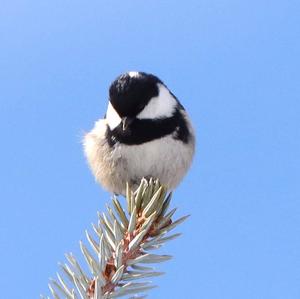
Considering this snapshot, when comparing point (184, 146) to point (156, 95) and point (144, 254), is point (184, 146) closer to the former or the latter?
point (156, 95)

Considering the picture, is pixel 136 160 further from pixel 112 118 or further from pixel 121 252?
pixel 121 252

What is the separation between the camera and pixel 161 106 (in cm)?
382

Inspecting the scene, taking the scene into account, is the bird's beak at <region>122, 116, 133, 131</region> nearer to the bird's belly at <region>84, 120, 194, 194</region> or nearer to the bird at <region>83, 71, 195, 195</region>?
the bird at <region>83, 71, 195, 195</region>

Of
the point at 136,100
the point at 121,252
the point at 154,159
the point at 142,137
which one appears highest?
the point at 136,100

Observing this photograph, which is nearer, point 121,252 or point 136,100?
point 121,252

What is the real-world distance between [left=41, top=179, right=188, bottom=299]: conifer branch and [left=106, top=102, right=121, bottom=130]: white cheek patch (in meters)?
1.73

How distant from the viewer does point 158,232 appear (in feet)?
5.92

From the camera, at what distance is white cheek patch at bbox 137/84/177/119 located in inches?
144

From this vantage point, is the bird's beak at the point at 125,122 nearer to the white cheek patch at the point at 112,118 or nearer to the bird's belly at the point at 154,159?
the white cheek patch at the point at 112,118

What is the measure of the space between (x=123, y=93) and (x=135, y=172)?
0.61 metres

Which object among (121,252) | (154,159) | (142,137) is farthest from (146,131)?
(121,252)

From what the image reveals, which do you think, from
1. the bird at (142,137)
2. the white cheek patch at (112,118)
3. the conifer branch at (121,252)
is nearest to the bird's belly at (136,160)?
the bird at (142,137)

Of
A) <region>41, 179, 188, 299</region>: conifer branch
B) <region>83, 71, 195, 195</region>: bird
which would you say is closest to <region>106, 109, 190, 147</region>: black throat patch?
<region>83, 71, 195, 195</region>: bird

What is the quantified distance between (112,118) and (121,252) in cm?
229
